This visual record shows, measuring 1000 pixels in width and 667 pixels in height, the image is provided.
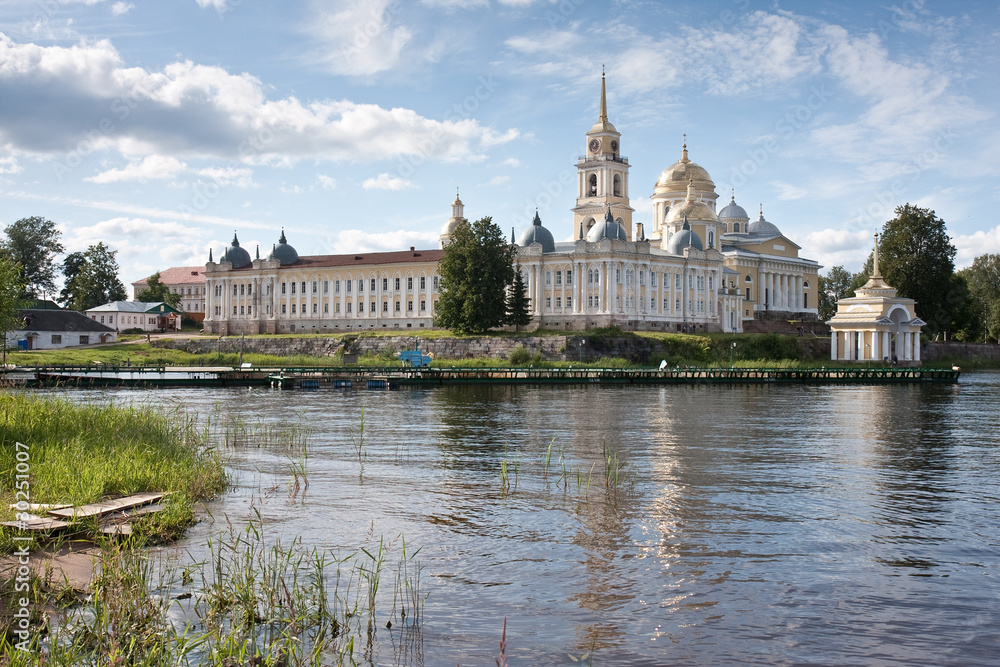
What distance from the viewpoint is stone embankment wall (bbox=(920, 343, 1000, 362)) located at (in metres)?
95.9

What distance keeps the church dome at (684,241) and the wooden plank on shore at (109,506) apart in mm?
83876

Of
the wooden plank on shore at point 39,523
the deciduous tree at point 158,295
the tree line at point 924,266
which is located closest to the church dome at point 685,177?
the tree line at point 924,266

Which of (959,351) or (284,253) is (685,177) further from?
(284,253)

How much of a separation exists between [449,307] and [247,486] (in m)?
63.0

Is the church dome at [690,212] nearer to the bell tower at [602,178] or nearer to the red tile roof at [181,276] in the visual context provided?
the bell tower at [602,178]

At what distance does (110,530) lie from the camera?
13336 millimetres

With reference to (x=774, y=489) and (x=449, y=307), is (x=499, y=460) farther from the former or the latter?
(x=449, y=307)

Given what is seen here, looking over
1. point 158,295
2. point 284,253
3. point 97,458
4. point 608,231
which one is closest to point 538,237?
point 608,231

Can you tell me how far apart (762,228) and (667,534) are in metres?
107

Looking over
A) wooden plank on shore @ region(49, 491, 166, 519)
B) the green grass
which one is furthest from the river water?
Answer: wooden plank on shore @ region(49, 491, 166, 519)

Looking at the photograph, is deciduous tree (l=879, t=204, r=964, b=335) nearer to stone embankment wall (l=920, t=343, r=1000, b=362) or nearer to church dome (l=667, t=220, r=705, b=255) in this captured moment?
stone embankment wall (l=920, t=343, r=1000, b=362)

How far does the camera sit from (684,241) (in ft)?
316

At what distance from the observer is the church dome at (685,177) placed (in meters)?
109

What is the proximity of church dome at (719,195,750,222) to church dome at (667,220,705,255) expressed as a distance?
22.5 m
